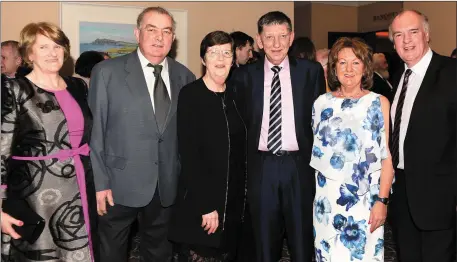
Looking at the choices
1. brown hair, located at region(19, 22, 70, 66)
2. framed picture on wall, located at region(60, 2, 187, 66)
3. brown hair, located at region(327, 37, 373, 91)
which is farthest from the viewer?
framed picture on wall, located at region(60, 2, 187, 66)

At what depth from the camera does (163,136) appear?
118 inches

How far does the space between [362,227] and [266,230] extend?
0.59 meters

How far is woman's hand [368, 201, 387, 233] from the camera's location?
280cm

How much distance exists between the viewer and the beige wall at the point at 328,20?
42.1 feet

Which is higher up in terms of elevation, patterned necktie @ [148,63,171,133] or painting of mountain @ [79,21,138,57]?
painting of mountain @ [79,21,138,57]

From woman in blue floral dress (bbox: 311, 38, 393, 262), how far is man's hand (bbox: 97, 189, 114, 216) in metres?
1.25

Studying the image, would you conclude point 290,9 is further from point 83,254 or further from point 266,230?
point 83,254

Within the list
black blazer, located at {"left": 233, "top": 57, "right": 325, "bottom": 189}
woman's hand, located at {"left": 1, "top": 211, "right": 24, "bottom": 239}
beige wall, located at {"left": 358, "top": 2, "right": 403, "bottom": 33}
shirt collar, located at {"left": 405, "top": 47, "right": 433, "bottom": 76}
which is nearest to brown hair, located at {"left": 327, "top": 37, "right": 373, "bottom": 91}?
black blazer, located at {"left": 233, "top": 57, "right": 325, "bottom": 189}

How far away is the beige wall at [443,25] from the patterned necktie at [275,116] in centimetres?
656

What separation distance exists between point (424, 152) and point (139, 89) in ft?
5.61

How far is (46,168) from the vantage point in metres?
2.55

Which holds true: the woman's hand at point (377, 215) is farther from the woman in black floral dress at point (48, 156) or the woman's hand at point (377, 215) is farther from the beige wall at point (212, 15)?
the beige wall at point (212, 15)

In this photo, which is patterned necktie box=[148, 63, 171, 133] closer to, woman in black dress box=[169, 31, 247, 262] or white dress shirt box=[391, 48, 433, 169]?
woman in black dress box=[169, 31, 247, 262]

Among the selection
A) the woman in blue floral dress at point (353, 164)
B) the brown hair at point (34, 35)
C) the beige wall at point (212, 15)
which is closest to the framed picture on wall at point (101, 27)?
the beige wall at point (212, 15)
